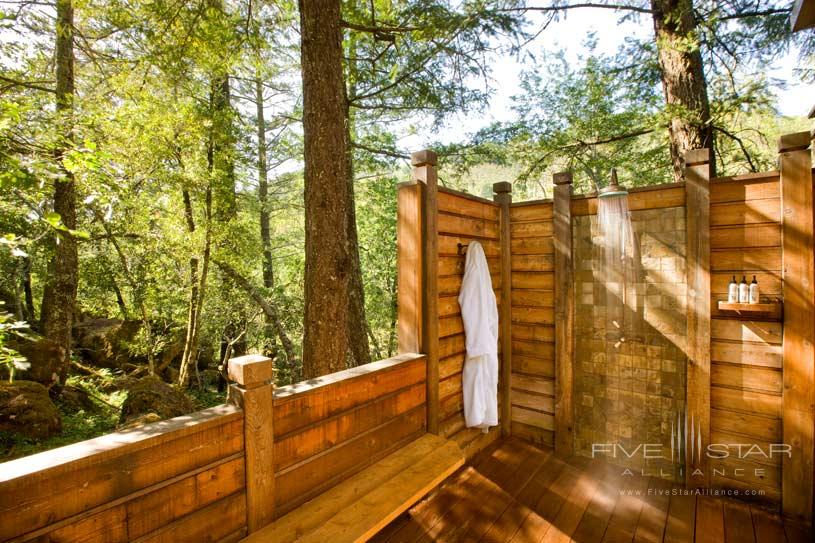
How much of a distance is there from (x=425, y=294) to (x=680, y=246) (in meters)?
1.78

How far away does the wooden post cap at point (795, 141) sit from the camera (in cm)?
217

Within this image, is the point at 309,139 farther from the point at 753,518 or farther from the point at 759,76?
the point at 759,76

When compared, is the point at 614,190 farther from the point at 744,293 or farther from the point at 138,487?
the point at 138,487

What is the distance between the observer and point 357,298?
4992 mm

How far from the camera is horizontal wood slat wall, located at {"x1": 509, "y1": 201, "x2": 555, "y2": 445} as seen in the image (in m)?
3.12

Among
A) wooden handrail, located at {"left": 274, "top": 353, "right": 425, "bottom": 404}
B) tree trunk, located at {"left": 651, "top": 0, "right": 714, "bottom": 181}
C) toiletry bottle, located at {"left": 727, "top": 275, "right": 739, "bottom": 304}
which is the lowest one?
wooden handrail, located at {"left": 274, "top": 353, "right": 425, "bottom": 404}

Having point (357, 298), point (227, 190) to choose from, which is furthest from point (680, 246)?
point (227, 190)

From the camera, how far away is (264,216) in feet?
A: 28.8

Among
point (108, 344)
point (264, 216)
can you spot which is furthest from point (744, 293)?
point (108, 344)

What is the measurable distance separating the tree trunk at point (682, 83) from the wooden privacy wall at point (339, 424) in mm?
3175

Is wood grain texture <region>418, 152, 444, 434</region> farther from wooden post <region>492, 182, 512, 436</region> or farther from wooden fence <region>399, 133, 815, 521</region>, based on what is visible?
wooden post <region>492, 182, 512, 436</region>

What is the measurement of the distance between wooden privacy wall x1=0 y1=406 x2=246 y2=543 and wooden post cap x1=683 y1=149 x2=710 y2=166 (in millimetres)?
2994

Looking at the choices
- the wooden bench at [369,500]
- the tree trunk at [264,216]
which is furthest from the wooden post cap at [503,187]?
the tree trunk at [264,216]

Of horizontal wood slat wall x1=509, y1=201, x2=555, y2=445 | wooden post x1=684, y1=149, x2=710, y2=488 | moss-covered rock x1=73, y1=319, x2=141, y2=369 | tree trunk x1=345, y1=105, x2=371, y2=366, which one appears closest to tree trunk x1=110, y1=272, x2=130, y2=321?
moss-covered rock x1=73, y1=319, x2=141, y2=369
